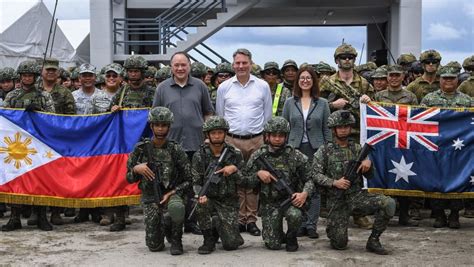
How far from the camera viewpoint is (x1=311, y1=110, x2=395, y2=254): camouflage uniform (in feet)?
21.4

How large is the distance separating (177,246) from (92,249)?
3.19ft

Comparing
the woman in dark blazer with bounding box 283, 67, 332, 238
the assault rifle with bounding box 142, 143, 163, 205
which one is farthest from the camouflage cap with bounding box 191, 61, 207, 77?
the assault rifle with bounding box 142, 143, 163, 205

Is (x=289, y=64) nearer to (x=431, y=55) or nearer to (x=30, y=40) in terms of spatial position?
(x=431, y=55)

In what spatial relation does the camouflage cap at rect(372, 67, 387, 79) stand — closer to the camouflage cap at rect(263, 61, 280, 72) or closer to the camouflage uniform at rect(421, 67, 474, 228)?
the camouflage uniform at rect(421, 67, 474, 228)

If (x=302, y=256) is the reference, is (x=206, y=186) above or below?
above

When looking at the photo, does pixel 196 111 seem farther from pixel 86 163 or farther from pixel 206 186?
pixel 86 163

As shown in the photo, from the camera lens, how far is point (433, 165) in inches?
308

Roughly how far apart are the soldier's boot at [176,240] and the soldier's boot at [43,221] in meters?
2.01

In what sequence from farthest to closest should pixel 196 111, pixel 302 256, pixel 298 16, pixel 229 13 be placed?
pixel 298 16 < pixel 229 13 < pixel 196 111 < pixel 302 256

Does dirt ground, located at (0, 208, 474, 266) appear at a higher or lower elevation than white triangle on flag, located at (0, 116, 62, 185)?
lower

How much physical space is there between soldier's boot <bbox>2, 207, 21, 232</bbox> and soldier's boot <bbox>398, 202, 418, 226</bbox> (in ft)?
15.7

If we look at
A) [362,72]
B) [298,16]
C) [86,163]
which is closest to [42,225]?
[86,163]

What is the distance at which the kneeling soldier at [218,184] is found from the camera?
6.59 meters

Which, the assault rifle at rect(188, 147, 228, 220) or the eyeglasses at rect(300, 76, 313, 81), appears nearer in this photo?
the assault rifle at rect(188, 147, 228, 220)
